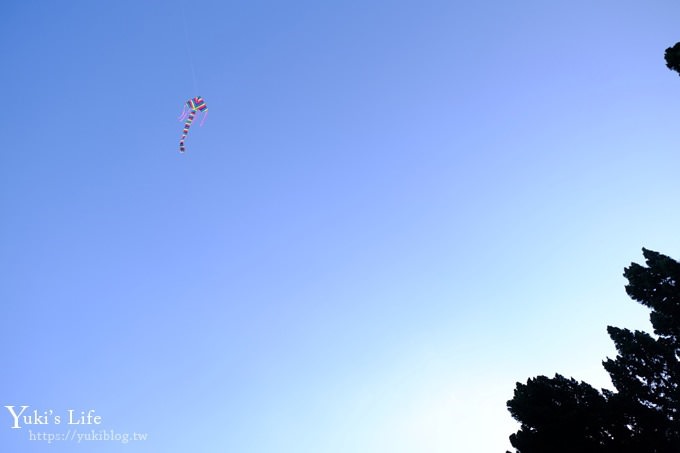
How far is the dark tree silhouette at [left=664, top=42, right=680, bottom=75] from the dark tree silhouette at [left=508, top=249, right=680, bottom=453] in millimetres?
12646

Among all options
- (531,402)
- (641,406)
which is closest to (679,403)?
(641,406)

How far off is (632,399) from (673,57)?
20101 mm

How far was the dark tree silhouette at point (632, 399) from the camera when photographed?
20.4 m

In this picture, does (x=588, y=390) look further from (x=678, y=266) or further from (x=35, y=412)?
(x=35, y=412)

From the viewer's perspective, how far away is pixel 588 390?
23.7 m

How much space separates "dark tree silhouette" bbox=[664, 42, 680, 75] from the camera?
41.1 ft

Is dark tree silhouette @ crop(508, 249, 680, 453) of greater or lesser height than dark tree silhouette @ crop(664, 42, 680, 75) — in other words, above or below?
below

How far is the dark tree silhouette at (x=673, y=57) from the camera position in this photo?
12.5m

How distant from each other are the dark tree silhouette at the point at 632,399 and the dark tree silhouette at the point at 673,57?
1265 centimetres

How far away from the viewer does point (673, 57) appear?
12.8 metres

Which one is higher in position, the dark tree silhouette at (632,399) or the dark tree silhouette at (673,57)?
the dark tree silhouette at (673,57)

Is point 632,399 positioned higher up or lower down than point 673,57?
lower down

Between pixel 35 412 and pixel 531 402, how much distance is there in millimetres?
44178

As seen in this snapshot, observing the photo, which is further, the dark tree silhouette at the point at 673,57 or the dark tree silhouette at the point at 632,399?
the dark tree silhouette at the point at 632,399
